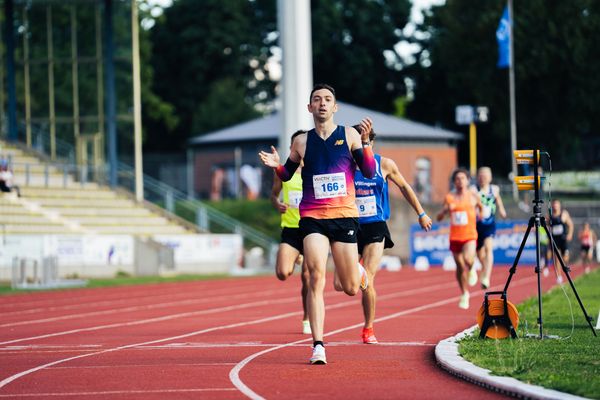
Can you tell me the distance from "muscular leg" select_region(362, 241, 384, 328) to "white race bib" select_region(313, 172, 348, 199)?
7.57 ft

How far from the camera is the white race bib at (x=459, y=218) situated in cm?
2012

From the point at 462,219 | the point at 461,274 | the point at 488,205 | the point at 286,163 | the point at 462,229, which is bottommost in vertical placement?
the point at 461,274

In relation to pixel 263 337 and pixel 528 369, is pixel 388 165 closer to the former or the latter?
pixel 263 337

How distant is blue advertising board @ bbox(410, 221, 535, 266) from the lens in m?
44.6

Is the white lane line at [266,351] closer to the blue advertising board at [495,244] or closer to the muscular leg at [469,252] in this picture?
the muscular leg at [469,252]

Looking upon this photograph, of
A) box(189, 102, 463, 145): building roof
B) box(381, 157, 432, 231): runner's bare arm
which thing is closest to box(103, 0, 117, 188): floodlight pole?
box(189, 102, 463, 145): building roof

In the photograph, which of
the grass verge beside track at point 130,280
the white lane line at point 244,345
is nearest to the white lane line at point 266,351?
the white lane line at point 244,345

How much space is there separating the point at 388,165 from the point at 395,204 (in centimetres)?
3602

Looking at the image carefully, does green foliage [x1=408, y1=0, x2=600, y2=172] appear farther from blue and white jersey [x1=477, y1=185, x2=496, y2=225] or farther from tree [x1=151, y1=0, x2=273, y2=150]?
blue and white jersey [x1=477, y1=185, x2=496, y2=225]

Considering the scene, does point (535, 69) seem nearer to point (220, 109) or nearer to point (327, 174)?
point (220, 109)

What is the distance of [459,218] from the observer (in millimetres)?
20188

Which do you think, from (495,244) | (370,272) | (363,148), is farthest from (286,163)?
(495,244)

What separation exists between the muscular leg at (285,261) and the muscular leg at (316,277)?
2.85 m

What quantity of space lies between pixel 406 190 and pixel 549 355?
3.19 m
